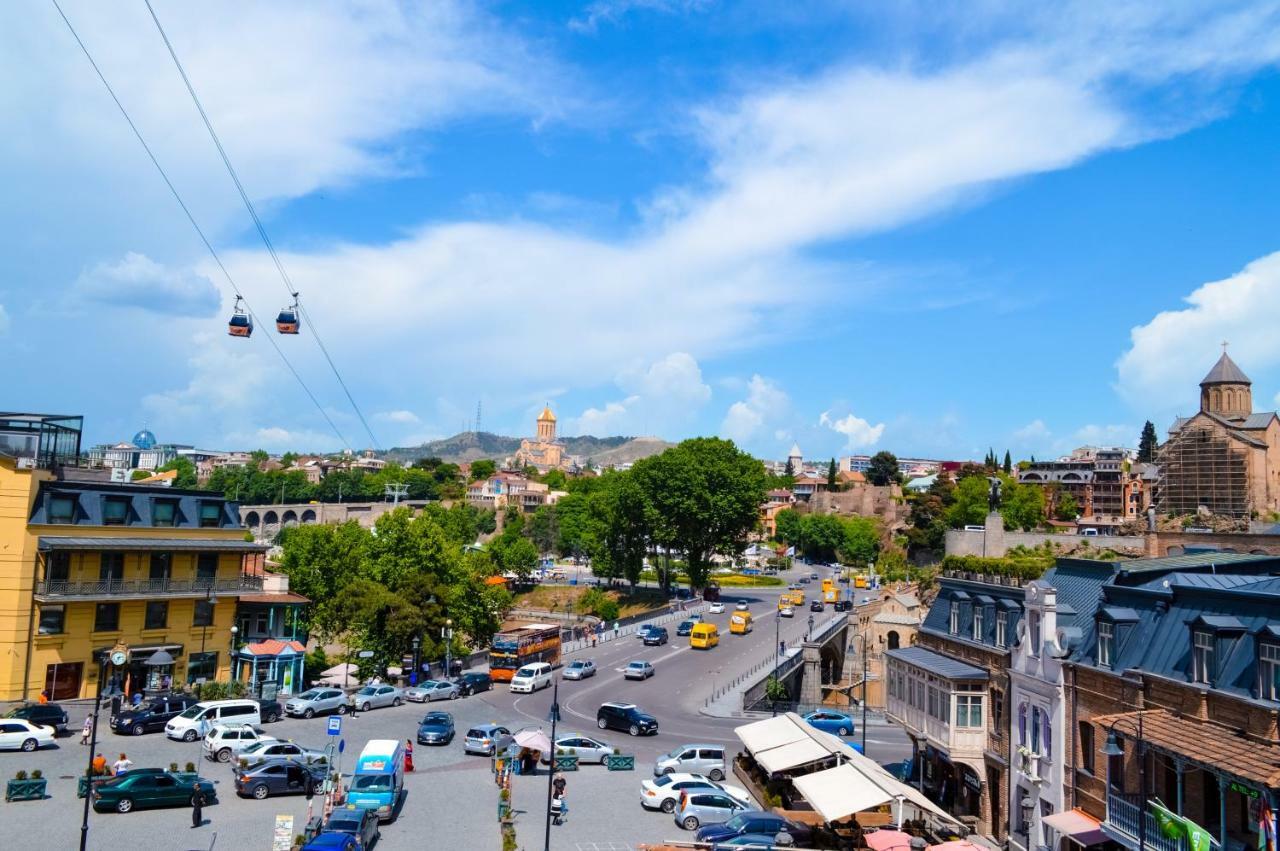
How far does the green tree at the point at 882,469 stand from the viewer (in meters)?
175

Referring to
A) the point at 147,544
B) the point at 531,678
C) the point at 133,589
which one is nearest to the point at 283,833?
the point at 133,589

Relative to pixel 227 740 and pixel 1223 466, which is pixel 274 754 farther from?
pixel 1223 466

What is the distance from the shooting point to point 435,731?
3572cm

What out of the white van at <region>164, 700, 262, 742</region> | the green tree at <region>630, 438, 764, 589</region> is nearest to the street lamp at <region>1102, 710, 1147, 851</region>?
the white van at <region>164, 700, 262, 742</region>

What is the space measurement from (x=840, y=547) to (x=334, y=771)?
5107 inches

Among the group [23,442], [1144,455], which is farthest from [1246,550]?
[1144,455]

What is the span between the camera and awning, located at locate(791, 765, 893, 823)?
23547 mm

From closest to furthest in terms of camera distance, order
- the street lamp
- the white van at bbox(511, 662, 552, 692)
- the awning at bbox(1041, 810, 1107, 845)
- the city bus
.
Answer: the street lamp → the awning at bbox(1041, 810, 1107, 845) → the white van at bbox(511, 662, 552, 692) → the city bus

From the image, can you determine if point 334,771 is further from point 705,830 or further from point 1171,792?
point 1171,792

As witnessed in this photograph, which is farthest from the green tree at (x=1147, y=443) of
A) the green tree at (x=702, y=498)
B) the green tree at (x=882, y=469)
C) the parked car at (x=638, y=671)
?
the parked car at (x=638, y=671)

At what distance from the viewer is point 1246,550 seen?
49.5 m

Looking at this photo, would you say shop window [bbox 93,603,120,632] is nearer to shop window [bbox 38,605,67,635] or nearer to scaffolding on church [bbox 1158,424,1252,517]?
shop window [bbox 38,605,67,635]

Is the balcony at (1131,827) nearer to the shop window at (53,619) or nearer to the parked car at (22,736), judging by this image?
the parked car at (22,736)

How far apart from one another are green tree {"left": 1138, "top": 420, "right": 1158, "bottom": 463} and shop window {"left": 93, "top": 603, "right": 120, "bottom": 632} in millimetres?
148411
